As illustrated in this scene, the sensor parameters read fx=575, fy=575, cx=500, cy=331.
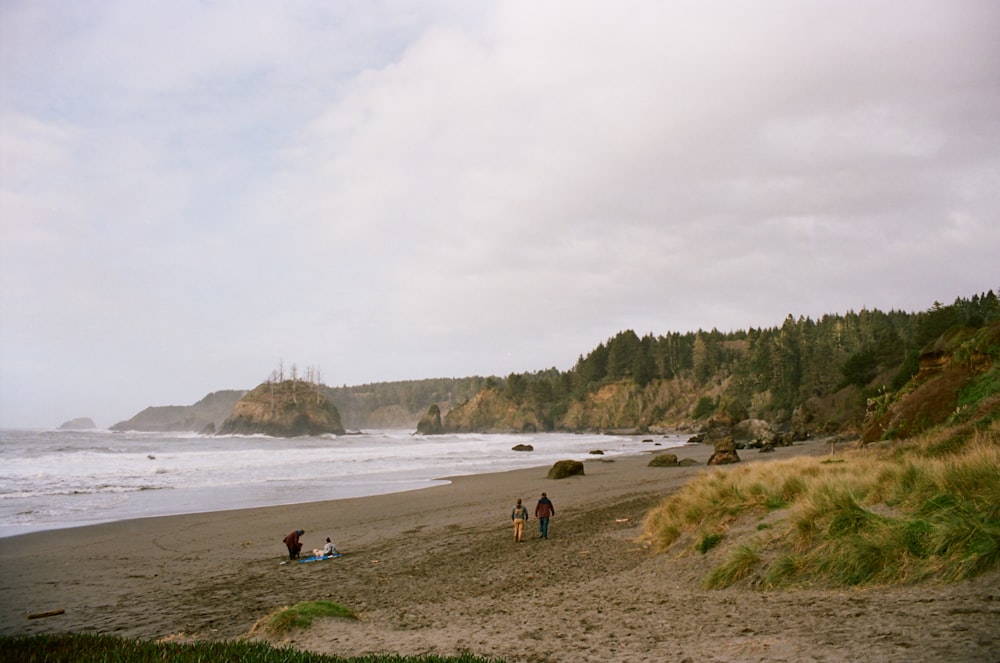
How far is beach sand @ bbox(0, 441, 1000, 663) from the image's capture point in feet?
19.6

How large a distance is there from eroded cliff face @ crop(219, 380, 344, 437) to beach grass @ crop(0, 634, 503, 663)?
13454 cm

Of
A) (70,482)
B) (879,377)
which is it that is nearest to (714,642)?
(70,482)

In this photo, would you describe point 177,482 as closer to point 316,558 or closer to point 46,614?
point 316,558

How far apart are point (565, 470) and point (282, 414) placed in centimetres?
11775

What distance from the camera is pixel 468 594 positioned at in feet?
34.9

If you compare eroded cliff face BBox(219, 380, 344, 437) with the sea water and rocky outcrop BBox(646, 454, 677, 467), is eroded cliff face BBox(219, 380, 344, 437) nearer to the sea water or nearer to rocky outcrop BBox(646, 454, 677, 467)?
the sea water

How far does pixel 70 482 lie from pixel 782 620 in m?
37.4

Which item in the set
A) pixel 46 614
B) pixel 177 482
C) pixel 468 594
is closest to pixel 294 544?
pixel 46 614

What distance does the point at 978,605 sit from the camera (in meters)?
5.67

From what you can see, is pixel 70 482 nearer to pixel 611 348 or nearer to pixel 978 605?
pixel 978 605

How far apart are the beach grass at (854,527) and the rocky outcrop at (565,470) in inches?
762

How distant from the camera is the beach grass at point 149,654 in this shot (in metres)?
5.42

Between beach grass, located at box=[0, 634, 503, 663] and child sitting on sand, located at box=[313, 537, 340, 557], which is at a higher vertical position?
beach grass, located at box=[0, 634, 503, 663]

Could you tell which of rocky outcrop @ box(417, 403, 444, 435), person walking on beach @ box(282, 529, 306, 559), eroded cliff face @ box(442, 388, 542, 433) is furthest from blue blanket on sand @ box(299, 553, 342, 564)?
rocky outcrop @ box(417, 403, 444, 435)
